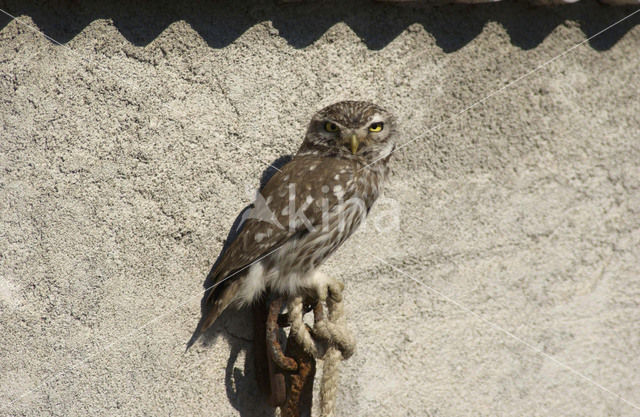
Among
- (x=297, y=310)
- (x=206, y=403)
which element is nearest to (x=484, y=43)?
(x=297, y=310)

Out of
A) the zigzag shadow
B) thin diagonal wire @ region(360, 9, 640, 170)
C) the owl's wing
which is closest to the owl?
the owl's wing

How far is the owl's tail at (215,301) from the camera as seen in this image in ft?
5.53

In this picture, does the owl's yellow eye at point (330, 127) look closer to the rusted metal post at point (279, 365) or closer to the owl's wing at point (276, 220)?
the owl's wing at point (276, 220)

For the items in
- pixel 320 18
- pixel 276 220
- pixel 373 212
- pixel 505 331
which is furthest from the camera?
pixel 505 331

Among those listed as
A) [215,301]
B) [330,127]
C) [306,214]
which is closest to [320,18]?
[330,127]

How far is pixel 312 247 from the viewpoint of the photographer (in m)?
1.74

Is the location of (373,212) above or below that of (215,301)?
above

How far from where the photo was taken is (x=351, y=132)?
1.79 meters

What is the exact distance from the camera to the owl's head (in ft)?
5.79

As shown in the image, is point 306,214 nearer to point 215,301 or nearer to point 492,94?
point 215,301

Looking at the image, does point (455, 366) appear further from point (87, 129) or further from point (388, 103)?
point (87, 129)

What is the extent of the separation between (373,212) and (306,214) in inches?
13.1

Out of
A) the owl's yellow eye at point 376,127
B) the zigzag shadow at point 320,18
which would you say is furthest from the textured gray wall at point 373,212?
the owl's yellow eye at point 376,127

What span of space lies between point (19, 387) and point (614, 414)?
2.07 metres
